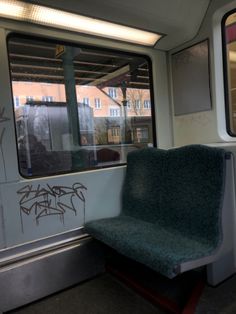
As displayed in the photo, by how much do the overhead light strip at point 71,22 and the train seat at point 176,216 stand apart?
3.15ft

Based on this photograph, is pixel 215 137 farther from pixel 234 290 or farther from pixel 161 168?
pixel 234 290

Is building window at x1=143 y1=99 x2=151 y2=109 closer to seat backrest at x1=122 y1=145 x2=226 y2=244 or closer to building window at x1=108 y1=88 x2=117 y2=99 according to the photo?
building window at x1=108 y1=88 x2=117 y2=99

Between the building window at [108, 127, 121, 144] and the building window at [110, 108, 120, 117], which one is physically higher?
the building window at [110, 108, 120, 117]

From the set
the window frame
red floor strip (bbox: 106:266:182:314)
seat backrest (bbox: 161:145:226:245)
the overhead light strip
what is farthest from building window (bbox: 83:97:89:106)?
red floor strip (bbox: 106:266:182:314)

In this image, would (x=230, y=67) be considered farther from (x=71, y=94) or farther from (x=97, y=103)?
(x=71, y=94)

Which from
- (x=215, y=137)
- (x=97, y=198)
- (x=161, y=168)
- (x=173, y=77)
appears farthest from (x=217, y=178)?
(x=173, y=77)

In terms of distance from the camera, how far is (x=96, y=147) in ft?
7.75

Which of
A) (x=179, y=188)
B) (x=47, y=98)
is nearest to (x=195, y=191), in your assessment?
(x=179, y=188)

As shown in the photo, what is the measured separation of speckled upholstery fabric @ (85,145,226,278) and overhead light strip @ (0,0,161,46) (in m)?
0.96

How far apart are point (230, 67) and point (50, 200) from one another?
1.82 meters

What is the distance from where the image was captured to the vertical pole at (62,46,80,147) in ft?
7.24

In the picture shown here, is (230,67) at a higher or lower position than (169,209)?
higher

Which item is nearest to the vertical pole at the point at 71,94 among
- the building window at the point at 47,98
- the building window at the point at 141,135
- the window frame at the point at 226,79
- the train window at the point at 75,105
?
the train window at the point at 75,105

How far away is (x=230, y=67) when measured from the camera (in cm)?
230
